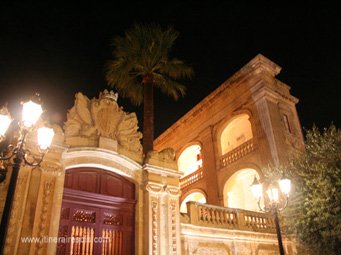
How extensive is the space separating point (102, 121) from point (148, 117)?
2863 millimetres

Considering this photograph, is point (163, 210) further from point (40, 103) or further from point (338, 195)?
point (338, 195)

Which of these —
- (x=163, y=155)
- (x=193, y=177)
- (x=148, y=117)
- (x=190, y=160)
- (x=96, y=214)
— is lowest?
(x=96, y=214)

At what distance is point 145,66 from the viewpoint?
14430 mm

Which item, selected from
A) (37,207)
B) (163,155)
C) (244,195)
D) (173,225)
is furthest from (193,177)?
(37,207)

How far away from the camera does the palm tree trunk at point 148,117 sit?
1273 centimetres

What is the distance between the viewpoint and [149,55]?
14398 mm

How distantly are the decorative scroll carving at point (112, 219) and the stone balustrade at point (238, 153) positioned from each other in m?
12.4

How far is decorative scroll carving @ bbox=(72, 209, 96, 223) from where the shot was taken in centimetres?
953

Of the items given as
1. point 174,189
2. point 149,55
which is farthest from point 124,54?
point 174,189

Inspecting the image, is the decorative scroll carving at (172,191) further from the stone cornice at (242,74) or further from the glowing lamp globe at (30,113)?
the stone cornice at (242,74)

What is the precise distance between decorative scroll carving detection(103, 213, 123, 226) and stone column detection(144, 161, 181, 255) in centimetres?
87

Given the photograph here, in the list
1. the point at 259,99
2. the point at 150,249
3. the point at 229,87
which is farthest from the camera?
the point at 229,87

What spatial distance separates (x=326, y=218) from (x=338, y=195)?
1000 mm

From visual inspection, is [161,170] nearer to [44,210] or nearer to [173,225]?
[173,225]
